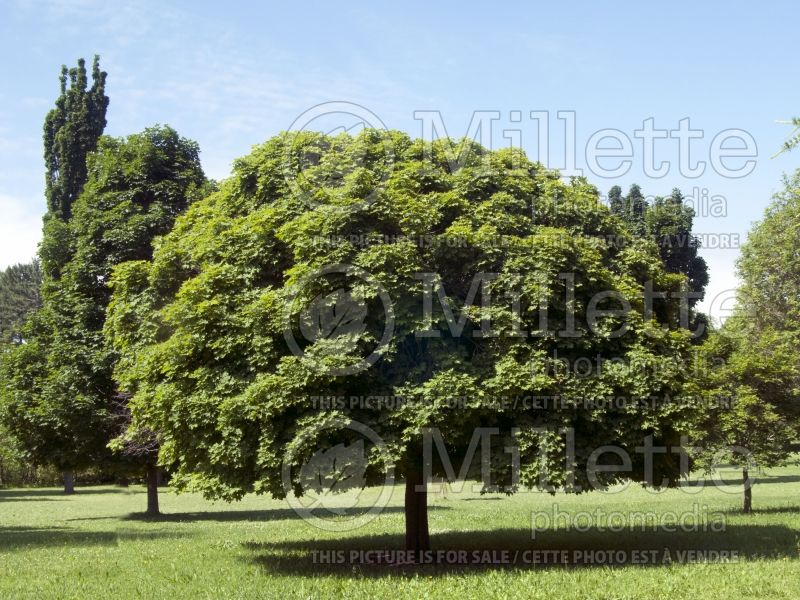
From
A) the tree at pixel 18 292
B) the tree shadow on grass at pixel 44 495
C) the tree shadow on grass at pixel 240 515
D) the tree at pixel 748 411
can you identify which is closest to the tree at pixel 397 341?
the tree at pixel 748 411

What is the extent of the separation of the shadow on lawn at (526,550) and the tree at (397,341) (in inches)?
78.9

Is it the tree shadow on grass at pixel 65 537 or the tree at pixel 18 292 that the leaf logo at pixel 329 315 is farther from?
the tree at pixel 18 292

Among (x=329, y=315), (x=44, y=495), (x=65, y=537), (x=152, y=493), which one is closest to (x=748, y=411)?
(x=329, y=315)

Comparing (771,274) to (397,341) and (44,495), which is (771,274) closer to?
(397,341)

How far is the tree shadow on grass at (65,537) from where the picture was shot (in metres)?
28.4

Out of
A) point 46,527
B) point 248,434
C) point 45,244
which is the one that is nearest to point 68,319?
point 45,244

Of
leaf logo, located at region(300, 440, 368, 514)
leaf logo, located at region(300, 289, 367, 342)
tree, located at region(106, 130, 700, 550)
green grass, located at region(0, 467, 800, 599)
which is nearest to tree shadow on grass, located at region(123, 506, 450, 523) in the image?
green grass, located at region(0, 467, 800, 599)

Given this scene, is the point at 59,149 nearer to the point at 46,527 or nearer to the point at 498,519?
the point at 46,527

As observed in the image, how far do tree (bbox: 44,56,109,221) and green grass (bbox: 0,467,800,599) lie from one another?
913 inches

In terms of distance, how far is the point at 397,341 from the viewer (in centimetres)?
1944

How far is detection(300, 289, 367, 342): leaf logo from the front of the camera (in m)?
19.6

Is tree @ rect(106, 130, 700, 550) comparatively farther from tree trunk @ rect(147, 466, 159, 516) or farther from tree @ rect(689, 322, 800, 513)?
tree trunk @ rect(147, 466, 159, 516)

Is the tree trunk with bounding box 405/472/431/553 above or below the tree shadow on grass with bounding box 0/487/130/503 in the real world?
above

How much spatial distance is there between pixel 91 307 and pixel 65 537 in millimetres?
12400
